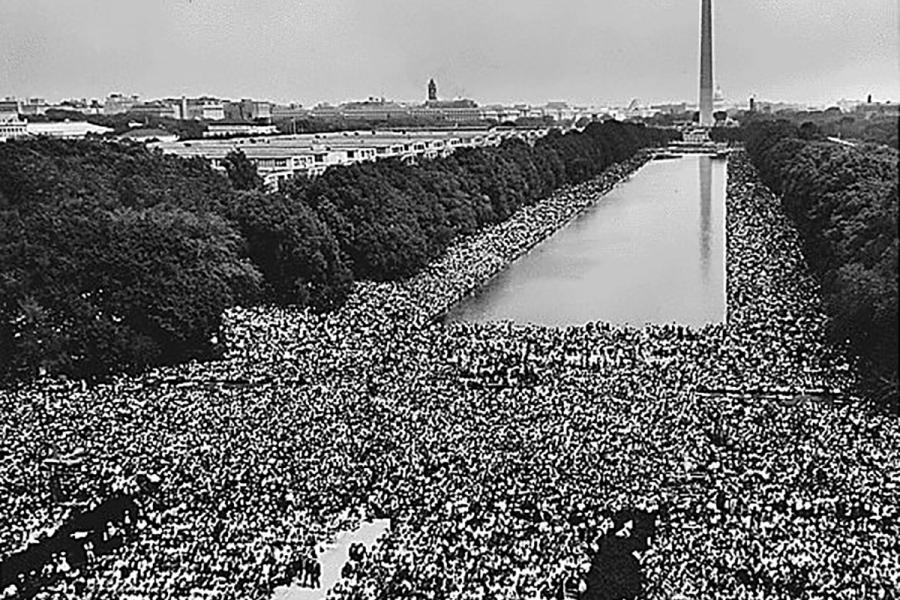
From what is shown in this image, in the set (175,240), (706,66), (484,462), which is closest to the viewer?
(484,462)

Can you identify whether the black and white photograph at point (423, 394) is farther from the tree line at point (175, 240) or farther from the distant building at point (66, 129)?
the distant building at point (66, 129)

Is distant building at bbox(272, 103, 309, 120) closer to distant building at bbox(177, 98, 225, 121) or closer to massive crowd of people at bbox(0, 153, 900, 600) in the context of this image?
distant building at bbox(177, 98, 225, 121)

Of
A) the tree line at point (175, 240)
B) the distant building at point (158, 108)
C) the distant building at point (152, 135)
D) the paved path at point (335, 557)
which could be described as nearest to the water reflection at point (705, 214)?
the tree line at point (175, 240)

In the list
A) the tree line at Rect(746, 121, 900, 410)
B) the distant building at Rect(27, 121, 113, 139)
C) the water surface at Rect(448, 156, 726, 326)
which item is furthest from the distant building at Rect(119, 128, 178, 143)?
the tree line at Rect(746, 121, 900, 410)

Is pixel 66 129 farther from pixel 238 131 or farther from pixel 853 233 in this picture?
pixel 853 233

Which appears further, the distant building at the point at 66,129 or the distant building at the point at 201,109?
the distant building at the point at 201,109

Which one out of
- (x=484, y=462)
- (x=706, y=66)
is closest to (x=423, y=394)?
(x=484, y=462)
